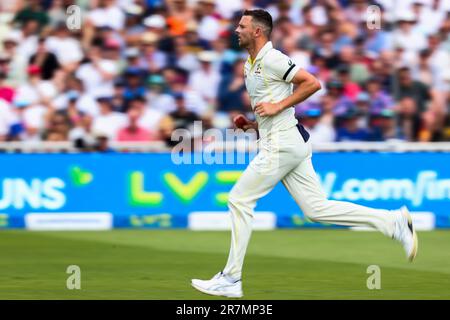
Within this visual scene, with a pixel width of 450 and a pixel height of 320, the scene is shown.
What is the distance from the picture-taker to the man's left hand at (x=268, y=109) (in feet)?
28.6

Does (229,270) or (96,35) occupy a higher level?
(96,35)

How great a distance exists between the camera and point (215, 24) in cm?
1606

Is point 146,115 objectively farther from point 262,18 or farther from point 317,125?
point 262,18

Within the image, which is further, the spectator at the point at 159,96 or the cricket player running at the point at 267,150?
the spectator at the point at 159,96

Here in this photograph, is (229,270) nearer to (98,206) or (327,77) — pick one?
(98,206)

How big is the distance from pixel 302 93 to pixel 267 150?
0.58m

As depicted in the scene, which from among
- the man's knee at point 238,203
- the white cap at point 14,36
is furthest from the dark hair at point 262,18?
the white cap at point 14,36

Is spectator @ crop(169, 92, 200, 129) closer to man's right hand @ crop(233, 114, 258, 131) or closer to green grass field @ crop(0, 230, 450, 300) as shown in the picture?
green grass field @ crop(0, 230, 450, 300)

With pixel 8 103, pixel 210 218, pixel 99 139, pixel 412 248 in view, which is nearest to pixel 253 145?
pixel 210 218

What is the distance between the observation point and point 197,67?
51.4ft

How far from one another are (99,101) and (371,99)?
3716 millimetres

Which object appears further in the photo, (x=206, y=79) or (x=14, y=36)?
(x=14, y=36)

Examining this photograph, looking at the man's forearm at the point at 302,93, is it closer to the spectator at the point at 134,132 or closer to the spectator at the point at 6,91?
the spectator at the point at 134,132

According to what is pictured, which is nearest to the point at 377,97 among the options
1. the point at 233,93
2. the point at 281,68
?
the point at 233,93
